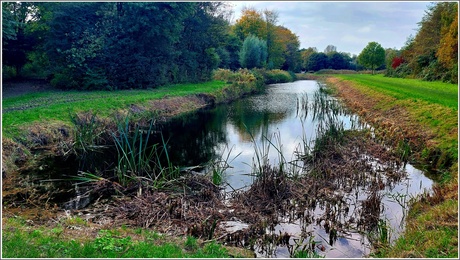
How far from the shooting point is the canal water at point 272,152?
600cm

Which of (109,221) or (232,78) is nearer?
(109,221)

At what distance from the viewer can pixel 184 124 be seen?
17297 mm

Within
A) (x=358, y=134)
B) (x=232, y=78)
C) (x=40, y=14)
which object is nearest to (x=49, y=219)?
(x=358, y=134)

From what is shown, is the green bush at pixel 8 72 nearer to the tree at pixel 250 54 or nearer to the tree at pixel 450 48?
the tree at pixel 250 54

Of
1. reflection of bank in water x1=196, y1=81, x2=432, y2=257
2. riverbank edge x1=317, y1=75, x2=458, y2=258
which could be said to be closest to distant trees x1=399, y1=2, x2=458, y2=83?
reflection of bank in water x1=196, y1=81, x2=432, y2=257

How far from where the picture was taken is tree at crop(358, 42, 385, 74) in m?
45.5

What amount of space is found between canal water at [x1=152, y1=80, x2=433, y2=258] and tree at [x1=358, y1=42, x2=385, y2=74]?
26895 mm

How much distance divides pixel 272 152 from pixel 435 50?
25.0 m

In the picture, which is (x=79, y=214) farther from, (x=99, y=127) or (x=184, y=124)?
(x=184, y=124)

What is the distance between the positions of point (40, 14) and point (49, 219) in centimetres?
2415

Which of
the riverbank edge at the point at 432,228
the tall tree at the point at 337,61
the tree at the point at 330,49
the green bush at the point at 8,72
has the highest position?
the tree at the point at 330,49

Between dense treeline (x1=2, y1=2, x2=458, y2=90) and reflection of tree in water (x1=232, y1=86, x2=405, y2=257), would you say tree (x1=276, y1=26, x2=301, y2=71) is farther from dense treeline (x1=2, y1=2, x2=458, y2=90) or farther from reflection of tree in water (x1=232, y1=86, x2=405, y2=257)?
reflection of tree in water (x1=232, y1=86, x2=405, y2=257)

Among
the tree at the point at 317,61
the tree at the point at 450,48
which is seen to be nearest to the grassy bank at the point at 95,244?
the tree at the point at 450,48

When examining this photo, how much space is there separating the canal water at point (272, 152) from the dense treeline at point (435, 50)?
1163 cm
